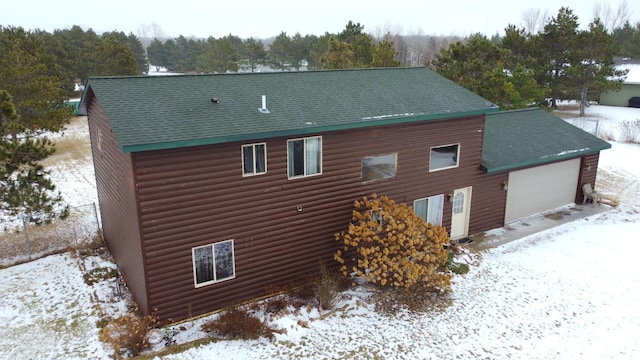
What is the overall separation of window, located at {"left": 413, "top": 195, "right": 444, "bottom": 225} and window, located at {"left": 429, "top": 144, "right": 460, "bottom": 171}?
102 cm

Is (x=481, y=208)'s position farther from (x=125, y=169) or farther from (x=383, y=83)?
(x=125, y=169)

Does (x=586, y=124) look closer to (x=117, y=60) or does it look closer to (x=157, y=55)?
(x=117, y=60)

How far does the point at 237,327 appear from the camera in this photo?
10211 millimetres

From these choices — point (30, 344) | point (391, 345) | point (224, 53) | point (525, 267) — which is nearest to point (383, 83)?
point (525, 267)

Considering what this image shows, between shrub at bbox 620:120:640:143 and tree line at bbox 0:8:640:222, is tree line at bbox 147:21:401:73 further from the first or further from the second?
shrub at bbox 620:120:640:143

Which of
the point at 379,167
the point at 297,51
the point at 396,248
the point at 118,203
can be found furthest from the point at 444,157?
the point at 297,51

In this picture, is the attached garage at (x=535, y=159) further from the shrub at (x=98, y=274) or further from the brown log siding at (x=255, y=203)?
the shrub at (x=98, y=274)

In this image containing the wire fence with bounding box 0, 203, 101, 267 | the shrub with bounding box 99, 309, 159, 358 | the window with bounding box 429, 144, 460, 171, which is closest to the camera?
the shrub with bounding box 99, 309, 159, 358

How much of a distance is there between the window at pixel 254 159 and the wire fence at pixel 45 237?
7867 millimetres

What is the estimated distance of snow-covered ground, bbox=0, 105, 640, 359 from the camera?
10.0m

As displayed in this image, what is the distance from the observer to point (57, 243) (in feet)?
51.4

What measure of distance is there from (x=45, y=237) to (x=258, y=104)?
32.8 ft

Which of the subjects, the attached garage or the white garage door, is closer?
the attached garage

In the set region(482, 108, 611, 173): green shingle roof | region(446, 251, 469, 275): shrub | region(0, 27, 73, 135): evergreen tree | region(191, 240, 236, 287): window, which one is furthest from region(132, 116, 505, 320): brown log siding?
region(0, 27, 73, 135): evergreen tree
